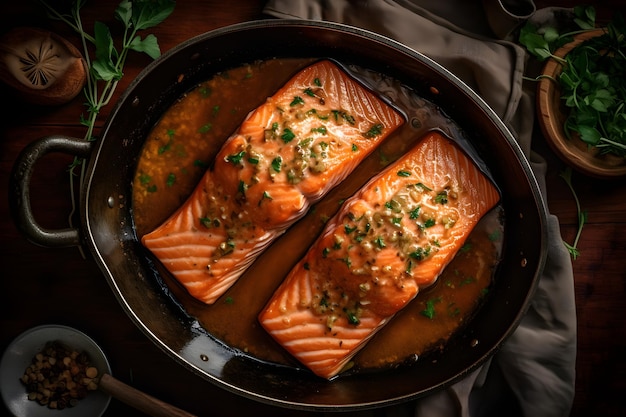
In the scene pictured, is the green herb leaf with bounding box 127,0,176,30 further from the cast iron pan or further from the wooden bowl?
the wooden bowl

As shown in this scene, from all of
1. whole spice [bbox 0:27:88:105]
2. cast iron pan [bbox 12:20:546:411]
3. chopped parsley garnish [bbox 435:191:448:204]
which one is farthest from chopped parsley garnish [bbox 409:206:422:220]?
whole spice [bbox 0:27:88:105]

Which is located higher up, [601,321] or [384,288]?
[384,288]

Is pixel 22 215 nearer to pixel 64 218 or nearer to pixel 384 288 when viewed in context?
pixel 64 218

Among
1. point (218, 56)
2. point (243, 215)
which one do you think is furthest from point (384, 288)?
point (218, 56)

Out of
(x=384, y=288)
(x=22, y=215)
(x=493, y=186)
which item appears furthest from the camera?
(x=493, y=186)

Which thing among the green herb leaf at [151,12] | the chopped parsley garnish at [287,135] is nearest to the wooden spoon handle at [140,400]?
the chopped parsley garnish at [287,135]

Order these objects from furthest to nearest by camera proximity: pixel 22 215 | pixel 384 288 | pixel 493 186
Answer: pixel 493 186 < pixel 384 288 < pixel 22 215

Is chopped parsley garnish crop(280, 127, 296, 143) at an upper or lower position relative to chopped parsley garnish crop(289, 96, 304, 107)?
lower
